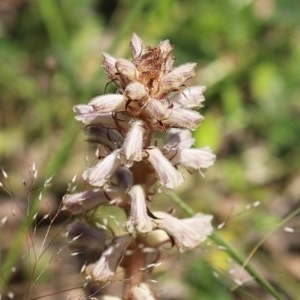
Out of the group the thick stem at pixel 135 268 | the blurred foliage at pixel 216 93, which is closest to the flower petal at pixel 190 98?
the thick stem at pixel 135 268

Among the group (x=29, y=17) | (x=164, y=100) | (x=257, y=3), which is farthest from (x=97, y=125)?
(x=257, y=3)

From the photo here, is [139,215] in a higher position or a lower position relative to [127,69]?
lower

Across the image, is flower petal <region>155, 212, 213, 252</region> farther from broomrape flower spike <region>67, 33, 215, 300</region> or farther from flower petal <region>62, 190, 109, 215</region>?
flower petal <region>62, 190, 109, 215</region>

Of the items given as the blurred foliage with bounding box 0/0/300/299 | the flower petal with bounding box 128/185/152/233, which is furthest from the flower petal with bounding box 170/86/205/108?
the blurred foliage with bounding box 0/0/300/299

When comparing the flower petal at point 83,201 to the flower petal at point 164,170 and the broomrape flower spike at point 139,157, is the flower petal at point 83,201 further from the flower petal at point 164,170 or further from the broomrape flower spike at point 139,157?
the flower petal at point 164,170

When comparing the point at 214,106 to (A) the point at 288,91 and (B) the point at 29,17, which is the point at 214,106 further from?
(B) the point at 29,17

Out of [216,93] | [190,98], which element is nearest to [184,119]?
[190,98]

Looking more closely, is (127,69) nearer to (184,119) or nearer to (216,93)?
(184,119)
